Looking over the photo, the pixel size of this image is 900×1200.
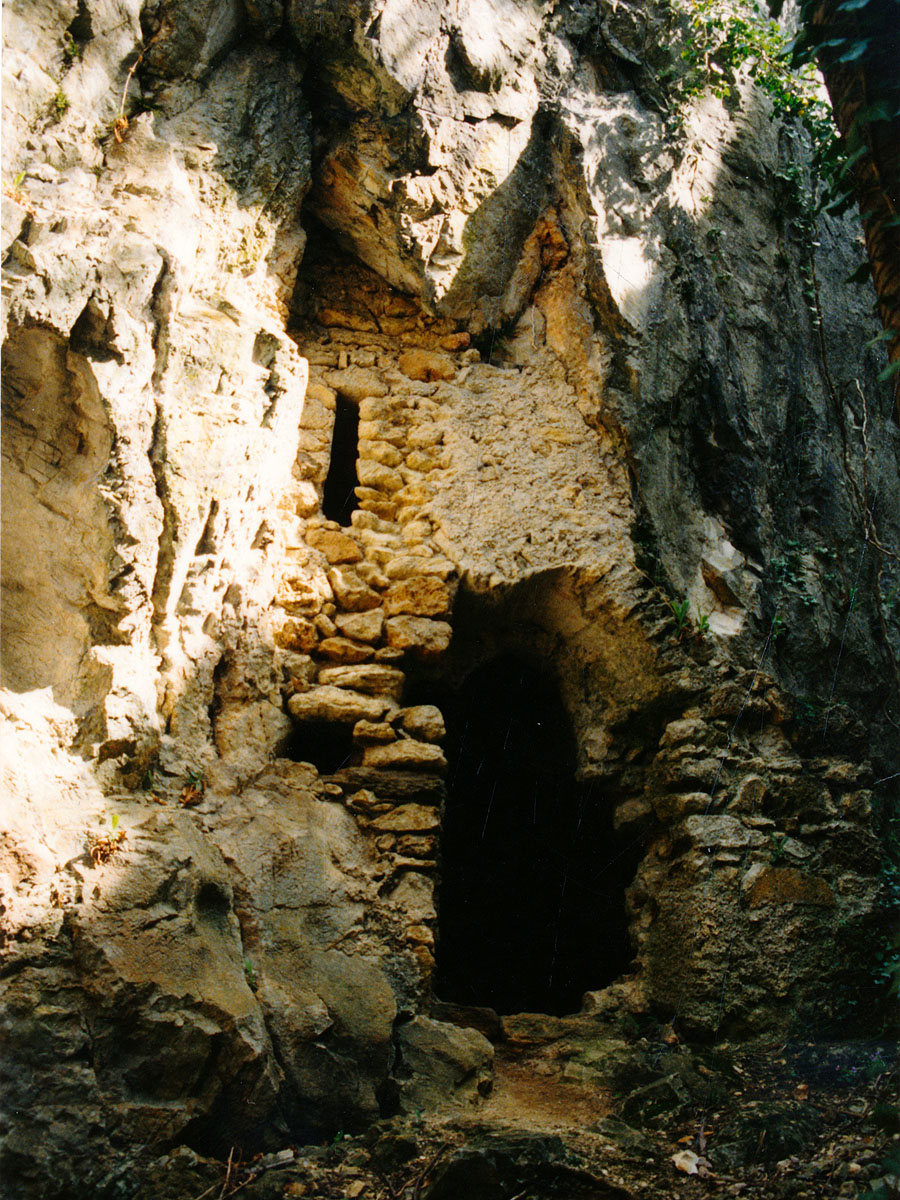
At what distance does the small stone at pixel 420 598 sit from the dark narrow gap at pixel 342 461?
2.63 ft

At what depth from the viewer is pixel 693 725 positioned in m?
3.95

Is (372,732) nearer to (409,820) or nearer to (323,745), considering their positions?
(323,745)

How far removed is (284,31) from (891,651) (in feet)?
15.7

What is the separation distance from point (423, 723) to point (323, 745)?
0.49 m

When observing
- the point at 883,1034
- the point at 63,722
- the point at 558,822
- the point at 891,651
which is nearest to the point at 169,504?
the point at 63,722

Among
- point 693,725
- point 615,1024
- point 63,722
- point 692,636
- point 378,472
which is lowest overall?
point 615,1024

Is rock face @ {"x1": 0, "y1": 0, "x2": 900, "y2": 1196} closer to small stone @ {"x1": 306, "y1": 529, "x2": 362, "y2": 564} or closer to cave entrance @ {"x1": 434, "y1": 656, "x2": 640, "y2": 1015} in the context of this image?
small stone @ {"x1": 306, "y1": 529, "x2": 362, "y2": 564}

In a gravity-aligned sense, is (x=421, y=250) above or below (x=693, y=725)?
above

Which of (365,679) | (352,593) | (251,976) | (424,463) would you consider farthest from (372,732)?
(424,463)

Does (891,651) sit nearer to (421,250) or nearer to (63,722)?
(421,250)

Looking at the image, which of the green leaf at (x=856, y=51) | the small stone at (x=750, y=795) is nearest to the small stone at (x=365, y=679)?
the small stone at (x=750, y=795)

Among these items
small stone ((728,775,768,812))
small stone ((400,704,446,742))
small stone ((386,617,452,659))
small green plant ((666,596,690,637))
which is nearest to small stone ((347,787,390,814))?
small stone ((400,704,446,742))

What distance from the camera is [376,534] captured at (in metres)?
4.39

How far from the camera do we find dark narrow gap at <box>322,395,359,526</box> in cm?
480
